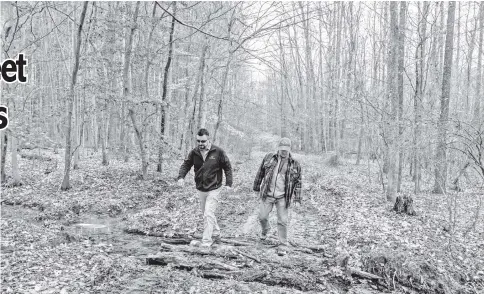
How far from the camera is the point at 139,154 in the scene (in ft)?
47.3

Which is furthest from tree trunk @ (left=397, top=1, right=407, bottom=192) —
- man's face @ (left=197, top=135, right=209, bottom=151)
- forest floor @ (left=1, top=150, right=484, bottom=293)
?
man's face @ (left=197, top=135, right=209, bottom=151)

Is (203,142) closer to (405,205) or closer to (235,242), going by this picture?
(235,242)

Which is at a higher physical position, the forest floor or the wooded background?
the wooded background

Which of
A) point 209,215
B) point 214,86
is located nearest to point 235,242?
point 209,215

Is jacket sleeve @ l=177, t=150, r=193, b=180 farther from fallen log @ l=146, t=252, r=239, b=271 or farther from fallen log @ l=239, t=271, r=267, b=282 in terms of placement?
fallen log @ l=239, t=271, r=267, b=282

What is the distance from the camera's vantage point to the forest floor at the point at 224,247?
523cm

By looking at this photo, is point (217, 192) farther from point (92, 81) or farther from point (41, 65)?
point (41, 65)

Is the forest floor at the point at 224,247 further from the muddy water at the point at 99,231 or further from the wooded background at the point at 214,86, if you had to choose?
the wooded background at the point at 214,86

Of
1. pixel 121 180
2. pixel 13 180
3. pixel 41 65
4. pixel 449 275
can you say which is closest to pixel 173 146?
pixel 121 180

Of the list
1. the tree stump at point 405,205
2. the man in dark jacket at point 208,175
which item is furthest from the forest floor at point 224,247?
the man in dark jacket at point 208,175

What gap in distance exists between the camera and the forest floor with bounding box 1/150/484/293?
17.1ft

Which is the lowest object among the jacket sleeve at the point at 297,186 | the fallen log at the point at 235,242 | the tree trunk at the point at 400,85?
the fallen log at the point at 235,242

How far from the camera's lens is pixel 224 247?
6461 mm

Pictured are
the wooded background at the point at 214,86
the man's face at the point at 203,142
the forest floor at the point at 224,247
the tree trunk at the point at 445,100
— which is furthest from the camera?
the tree trunk at the point at 445,100
